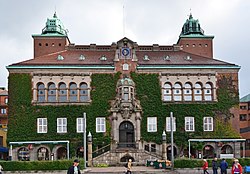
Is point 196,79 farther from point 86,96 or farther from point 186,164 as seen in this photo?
point 186,164

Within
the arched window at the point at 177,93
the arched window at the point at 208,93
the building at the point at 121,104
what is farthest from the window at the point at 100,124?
the arched window at the point at 208,93

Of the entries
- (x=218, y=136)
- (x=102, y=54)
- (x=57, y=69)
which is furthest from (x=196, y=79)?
(x=57, y=69)

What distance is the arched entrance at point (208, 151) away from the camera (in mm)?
55397

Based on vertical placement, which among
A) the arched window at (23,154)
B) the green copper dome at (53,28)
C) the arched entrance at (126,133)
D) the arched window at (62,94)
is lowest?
the arched window at (23,154)

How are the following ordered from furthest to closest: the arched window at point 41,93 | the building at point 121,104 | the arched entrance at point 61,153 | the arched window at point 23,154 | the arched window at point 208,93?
the arched window at point 208,93
the arched window at point 41,93
the arched entrance at point 61,153
the arched window at point 23,154
the building at point 121,104

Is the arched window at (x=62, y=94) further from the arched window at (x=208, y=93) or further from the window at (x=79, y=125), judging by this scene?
the arched window at (x=208, y=93)

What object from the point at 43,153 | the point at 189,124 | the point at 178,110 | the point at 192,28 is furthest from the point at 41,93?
the point at 192,28

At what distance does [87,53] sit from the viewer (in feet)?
201

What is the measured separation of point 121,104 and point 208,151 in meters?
12.7

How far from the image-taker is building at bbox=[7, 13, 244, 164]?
5447cm

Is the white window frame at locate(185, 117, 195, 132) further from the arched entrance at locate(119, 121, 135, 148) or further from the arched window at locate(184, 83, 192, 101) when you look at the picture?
the arched entrance at locate(119, 121, 135, 148)

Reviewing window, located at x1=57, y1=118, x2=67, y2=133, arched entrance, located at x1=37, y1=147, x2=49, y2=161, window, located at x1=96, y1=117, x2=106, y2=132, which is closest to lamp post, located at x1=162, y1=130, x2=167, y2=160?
window, located at x1=96, y1=117, x2=106, y2=132

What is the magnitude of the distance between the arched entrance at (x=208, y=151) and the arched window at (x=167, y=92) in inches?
303

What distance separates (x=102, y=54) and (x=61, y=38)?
10.5 metres
